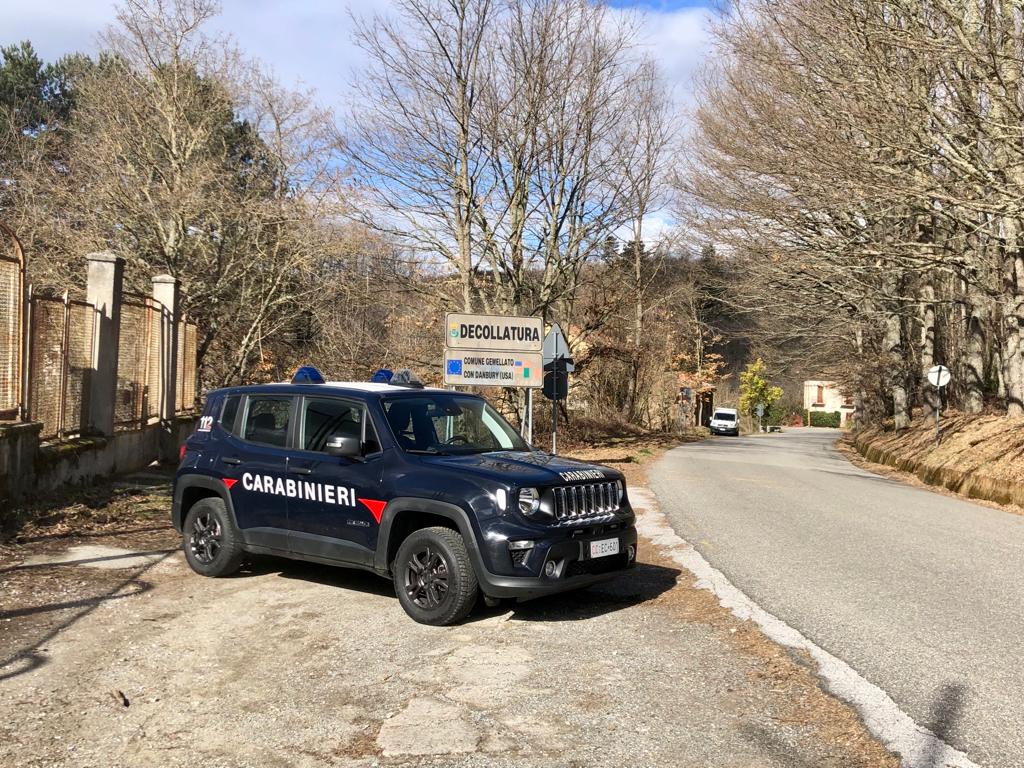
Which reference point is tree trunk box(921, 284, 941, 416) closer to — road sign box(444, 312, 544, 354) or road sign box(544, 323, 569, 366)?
road sign box(544, 323, 569, 366)

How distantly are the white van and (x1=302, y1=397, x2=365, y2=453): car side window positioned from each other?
56.8 metres

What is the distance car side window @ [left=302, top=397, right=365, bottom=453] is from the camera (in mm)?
7203

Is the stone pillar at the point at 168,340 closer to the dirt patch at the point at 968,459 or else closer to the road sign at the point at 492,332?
the road sign at the point at 492,332

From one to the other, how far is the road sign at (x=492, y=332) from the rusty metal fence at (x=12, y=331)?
236 inches

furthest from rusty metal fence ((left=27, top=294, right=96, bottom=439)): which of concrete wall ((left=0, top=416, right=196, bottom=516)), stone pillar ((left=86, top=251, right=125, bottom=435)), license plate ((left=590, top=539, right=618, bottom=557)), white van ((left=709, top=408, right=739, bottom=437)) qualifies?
white van ((left=709, top=408, right=739, bottom=437))

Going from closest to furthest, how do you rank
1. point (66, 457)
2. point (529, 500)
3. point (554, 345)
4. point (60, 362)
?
point (529, 500) < point (66, 457) < point (60, 362) < point (554, 345)

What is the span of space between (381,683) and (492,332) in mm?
9971

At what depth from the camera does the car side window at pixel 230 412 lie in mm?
8031

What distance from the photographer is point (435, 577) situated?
6.40 m

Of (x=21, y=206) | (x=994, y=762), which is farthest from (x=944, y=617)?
(x=21, y=206)

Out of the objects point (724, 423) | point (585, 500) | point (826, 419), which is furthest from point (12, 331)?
point (826, 419)

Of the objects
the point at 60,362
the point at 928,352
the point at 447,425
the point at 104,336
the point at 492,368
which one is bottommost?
the point at 447,425

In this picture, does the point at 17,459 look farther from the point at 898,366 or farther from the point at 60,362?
the point at 898,366

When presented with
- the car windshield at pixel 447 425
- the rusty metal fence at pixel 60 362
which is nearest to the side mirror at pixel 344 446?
the car windshield at pixel 447 425
